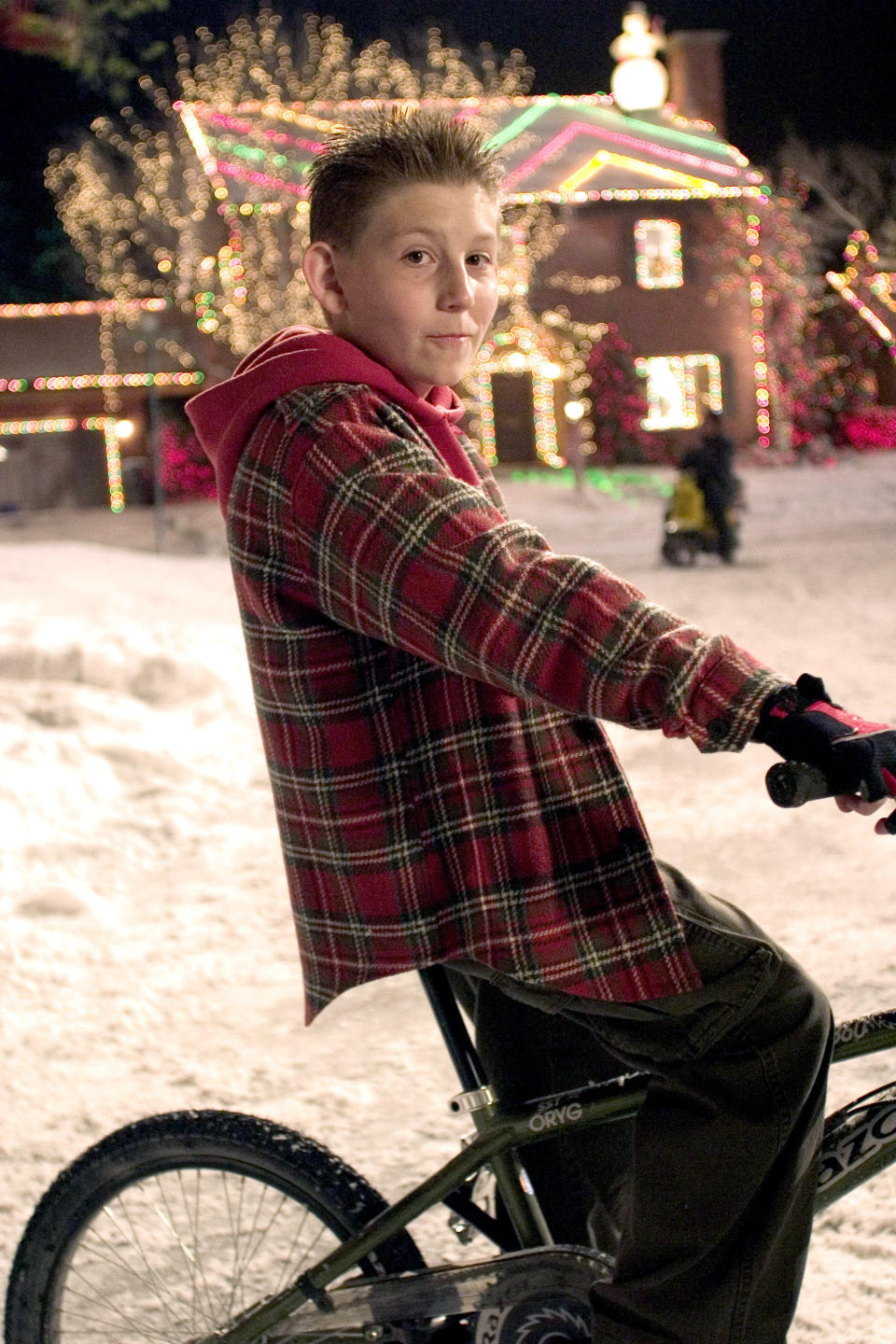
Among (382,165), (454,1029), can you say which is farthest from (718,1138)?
(382,165)

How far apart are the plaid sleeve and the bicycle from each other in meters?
0.58

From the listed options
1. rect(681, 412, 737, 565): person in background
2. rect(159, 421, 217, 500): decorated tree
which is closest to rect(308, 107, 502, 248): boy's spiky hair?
rect(681, 412, 737, 565): person in background

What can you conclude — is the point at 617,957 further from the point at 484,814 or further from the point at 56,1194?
the point at 56,1194

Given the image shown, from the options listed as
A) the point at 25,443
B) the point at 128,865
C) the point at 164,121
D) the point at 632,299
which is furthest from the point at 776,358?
the point at 128,865

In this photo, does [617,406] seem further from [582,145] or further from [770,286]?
[582,145]

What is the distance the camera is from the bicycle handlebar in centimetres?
155

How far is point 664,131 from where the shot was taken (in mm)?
30672

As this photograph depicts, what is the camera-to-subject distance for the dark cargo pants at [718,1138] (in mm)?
1886

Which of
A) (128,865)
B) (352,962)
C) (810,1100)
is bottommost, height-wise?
(128,865)

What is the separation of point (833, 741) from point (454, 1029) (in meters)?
0.82

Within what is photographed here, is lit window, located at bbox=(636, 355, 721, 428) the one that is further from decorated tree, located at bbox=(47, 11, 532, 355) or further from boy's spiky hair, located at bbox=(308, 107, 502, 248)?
boy's spiky hair, located at bbox=(308, 107, 502, 248)

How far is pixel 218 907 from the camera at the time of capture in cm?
561

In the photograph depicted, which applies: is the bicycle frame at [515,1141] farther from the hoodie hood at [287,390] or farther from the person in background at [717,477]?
the person in background at [717,477]

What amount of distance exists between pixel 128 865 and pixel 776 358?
88.7 feet
